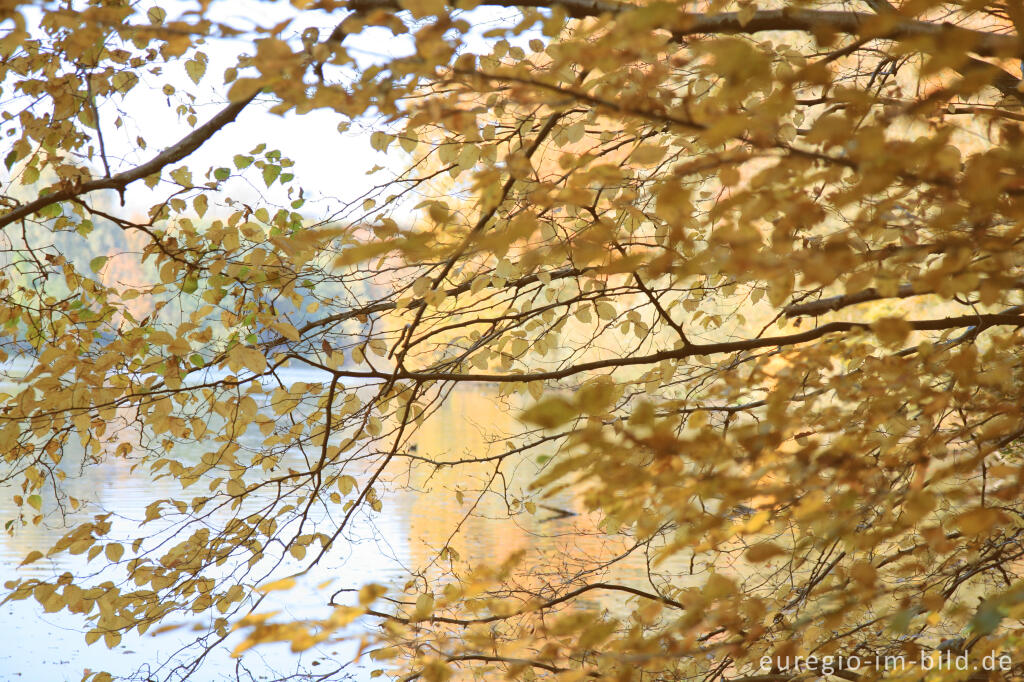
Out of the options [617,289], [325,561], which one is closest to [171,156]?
[617,289]

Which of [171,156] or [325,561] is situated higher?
[325,561]

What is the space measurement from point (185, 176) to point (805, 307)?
2.19m


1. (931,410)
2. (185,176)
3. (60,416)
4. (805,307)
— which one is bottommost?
(931,410)

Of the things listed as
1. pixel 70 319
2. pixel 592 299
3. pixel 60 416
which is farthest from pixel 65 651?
pixel 592 299

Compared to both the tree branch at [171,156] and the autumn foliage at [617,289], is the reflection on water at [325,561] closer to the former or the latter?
the autumn foliage at [617,289]

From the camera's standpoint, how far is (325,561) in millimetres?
7719

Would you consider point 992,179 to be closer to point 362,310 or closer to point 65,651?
point 362,310

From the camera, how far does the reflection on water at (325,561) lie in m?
6.24

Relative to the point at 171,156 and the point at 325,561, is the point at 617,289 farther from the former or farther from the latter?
the point at 325,561

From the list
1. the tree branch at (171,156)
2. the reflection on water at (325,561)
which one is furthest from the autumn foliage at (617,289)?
the reflection on water at (325,561)

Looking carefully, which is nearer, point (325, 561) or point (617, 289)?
point (617, 289)

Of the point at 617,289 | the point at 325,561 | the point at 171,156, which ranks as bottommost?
the point at 617,289

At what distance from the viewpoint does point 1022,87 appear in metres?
1.71

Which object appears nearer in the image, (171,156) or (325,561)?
(171,156)
